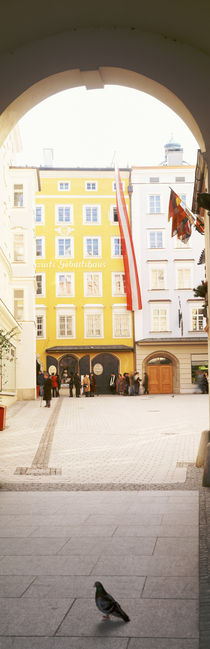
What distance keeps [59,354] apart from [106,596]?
43834mm

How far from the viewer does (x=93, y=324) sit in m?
48.7

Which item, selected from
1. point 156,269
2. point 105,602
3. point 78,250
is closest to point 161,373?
point 156,269

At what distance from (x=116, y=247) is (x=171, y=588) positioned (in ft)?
148

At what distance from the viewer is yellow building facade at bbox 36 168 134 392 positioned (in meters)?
48.0

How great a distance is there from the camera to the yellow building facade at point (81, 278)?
48031 millimetres

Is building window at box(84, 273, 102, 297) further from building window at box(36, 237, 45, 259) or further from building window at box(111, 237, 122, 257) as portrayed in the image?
building window at box(36, 237, 45, 259)

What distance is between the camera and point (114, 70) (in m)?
7.07

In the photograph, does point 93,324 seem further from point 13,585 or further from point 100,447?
point 13,585

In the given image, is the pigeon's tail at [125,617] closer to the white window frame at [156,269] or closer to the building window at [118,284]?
the white window frame at [156,269]

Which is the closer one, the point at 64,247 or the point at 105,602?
the point at 105,602

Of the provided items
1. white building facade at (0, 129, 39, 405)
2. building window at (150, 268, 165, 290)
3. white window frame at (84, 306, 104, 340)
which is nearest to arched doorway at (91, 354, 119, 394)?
white window frame at (84, 306, 104, 340)

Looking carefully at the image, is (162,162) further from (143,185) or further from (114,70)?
(114,70)

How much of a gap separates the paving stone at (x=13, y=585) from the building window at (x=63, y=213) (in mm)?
45304

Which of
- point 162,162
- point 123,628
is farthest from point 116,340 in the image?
point 123,628
